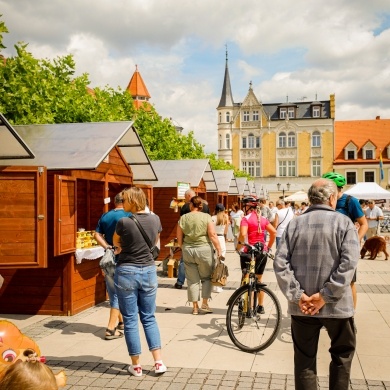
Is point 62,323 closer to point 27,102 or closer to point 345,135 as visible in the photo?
point 27,102

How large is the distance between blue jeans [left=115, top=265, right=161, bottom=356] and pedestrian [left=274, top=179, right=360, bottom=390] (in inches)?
71.2

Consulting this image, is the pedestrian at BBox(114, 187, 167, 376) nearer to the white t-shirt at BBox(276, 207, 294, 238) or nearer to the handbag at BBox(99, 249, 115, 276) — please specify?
the handbag at BBox(99, 249, 115, 276)

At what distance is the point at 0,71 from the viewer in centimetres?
1317

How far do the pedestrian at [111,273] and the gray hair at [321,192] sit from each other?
3145 millimetres

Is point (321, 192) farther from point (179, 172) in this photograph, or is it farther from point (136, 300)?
point (179, 172)

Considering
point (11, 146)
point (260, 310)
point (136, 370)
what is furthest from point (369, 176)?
point (136, 370)

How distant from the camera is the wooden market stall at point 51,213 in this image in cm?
738

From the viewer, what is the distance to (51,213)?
815cm

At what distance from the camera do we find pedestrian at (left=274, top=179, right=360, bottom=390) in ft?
13.1

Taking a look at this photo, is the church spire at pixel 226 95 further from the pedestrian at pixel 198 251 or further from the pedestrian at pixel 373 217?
the pedestrian at pixel 198 251

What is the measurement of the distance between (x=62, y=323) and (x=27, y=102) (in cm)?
707

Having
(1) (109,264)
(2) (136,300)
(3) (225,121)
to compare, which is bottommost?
(2) (136,300)

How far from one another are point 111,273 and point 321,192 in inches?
149

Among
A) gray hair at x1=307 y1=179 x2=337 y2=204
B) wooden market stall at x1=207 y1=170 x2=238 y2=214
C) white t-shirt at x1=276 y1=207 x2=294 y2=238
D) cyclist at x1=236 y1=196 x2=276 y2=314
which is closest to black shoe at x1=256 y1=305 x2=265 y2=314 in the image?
cyclist at x1=236 y1=196 x2=276 y2=314
